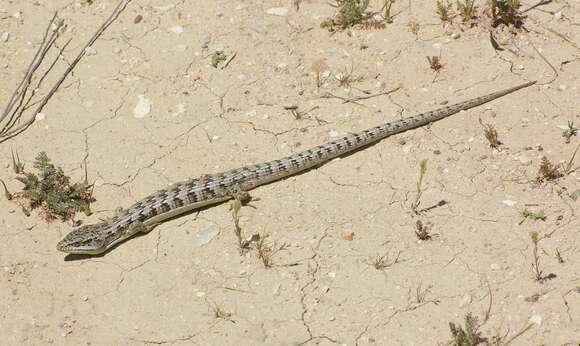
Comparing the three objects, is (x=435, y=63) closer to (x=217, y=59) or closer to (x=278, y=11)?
(x=278, y=11)

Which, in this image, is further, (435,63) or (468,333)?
(435,63)

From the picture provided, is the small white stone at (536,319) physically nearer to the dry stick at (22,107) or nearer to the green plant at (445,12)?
the green plant at (445,12)

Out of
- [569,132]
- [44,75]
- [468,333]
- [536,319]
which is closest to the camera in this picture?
[468,333]

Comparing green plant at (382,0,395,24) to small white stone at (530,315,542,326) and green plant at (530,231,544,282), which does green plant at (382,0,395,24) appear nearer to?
green plant at (530,231,544,282)

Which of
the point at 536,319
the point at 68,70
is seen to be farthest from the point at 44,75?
the point at 536,319

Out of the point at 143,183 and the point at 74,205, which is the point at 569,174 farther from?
the point at 74,205

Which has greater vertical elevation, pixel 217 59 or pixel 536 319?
pixel 217 59

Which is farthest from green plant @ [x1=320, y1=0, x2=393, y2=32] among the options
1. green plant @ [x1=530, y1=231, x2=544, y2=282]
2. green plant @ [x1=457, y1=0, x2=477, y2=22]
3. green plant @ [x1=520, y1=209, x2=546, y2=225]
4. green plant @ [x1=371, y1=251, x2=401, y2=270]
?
green plant @ [x1=530, y1=231, x2=544, y2=282]
